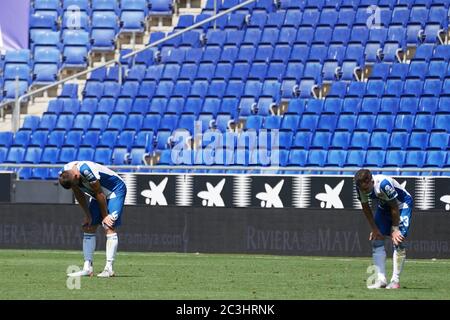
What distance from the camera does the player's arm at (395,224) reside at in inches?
677

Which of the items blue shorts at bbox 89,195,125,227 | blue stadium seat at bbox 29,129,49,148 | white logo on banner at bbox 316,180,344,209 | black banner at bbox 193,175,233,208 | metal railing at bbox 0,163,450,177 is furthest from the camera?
blue stadium seat at bbox 29,129,49,148

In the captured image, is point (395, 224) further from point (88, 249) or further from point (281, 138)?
point (281, 138)

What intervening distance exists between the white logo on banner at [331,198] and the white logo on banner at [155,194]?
3723 millimetres

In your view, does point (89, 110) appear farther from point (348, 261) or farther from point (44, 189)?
point (348, 261)

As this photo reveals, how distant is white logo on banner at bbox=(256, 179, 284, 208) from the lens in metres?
28.1

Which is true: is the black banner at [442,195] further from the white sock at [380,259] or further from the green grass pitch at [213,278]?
the white sock at [380,259]

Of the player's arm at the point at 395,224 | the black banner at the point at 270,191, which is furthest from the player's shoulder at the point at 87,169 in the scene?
the black banner at the point at 270,191

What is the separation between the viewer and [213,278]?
19.2 metres

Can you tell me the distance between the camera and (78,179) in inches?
733

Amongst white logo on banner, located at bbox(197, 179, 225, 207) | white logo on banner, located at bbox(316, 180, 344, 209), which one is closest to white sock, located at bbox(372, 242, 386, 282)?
white logo on banner, located at bbox(316, 180, 344, 209)

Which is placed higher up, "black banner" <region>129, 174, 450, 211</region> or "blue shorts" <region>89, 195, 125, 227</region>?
"black banner" <region>129, 174, 450, 211</region>

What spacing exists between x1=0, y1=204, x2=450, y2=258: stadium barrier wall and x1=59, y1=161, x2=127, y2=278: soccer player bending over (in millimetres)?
8539

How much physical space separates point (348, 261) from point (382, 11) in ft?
42.5

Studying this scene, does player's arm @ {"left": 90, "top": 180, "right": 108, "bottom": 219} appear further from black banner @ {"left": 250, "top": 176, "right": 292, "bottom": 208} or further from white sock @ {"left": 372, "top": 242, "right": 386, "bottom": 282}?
black banner @ {"left": 250, "top": 176, "right": 292, "bottom": 208}
